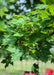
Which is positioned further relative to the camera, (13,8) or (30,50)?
(13,8)

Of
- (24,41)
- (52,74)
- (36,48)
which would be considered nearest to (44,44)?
(36,48)

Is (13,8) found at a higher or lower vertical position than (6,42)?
higher

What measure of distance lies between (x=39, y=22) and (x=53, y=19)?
4.3 inches

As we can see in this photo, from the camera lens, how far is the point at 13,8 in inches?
135

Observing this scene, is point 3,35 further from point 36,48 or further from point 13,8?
point 13,8

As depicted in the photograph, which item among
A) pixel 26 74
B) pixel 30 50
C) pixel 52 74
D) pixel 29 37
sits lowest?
pixel 52 74

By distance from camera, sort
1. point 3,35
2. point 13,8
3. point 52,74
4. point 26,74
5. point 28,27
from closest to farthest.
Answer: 1. point 28,27
2. point 3,35
3. point 13,8
4. point 26,74
5. point 52,74

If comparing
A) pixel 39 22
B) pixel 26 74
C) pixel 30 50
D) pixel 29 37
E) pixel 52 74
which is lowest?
pixel 52 74

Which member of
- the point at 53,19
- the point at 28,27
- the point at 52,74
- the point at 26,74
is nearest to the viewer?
the point at 53,19

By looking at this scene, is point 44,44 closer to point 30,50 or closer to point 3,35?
point 30,50

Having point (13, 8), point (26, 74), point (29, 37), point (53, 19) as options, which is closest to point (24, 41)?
point (29, 37)

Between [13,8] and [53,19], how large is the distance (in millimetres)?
2338

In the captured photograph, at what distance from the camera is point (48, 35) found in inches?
53.3

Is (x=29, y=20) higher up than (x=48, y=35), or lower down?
higher up
